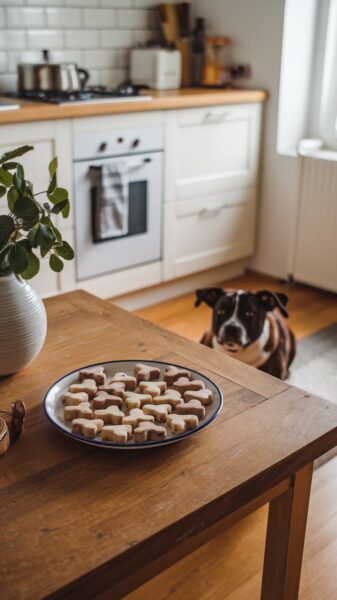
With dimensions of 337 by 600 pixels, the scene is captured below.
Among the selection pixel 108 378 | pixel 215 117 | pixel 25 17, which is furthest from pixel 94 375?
pixel 25 17

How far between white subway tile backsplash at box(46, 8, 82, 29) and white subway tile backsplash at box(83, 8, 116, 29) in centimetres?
5

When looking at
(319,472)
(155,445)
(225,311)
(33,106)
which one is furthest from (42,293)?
(155,445)

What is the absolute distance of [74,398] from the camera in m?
1.20

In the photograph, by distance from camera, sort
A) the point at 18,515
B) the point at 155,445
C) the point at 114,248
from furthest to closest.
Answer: the point at 114,248 → the point at 155,445 → the point at 18,515

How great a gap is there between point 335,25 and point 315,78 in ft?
0.93

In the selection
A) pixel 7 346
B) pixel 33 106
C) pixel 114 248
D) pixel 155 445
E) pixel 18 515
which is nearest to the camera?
pixel 18 515

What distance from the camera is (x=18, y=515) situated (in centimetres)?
96

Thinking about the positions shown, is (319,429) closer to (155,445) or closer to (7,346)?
(155,445)

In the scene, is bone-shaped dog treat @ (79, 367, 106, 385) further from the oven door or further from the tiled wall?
the tiled wall

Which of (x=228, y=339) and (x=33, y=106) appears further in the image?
(x=33, y=106)

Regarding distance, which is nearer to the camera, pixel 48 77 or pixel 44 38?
pixel 48 77

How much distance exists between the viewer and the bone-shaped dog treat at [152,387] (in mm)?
1238

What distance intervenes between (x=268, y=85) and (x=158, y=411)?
2.80 m

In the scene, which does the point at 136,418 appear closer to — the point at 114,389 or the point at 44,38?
the point at 114,389
